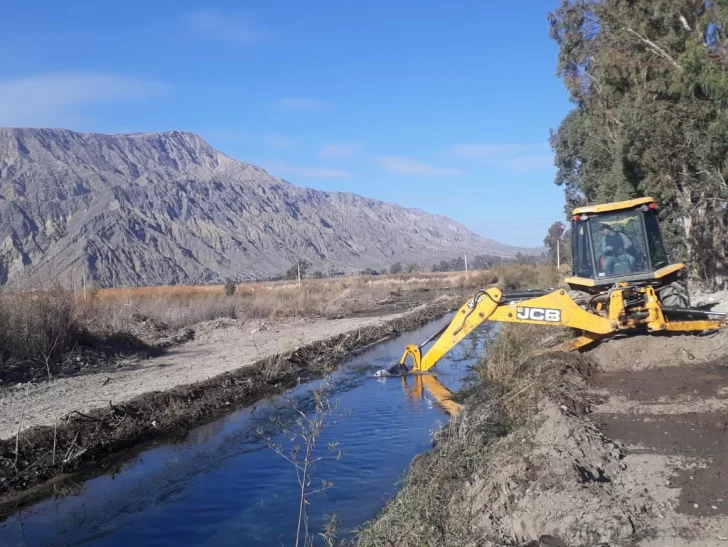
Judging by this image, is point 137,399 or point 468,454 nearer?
point 468,454

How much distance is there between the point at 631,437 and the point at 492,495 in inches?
95.7

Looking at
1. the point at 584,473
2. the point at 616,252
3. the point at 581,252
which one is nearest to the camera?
the point at 584,473

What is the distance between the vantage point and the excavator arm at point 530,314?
11.9 meters

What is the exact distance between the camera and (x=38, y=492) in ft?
29.8

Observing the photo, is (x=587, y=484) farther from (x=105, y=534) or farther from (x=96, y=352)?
(x=96, y=352)

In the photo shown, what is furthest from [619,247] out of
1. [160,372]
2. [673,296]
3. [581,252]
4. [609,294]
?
[160,372]

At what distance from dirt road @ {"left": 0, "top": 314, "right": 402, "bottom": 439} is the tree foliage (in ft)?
39.4

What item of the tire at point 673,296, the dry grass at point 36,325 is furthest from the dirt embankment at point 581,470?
the dry grass at point 36,325

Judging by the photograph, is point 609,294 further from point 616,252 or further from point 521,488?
point 521,488

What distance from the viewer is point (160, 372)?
16.7 meters

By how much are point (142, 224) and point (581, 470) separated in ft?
417

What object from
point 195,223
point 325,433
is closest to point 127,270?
point 195,223

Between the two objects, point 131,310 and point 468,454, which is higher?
point 131,310

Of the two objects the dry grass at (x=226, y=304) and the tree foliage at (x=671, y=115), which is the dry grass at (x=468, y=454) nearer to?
the tree foliage at (x=671, y=115)
